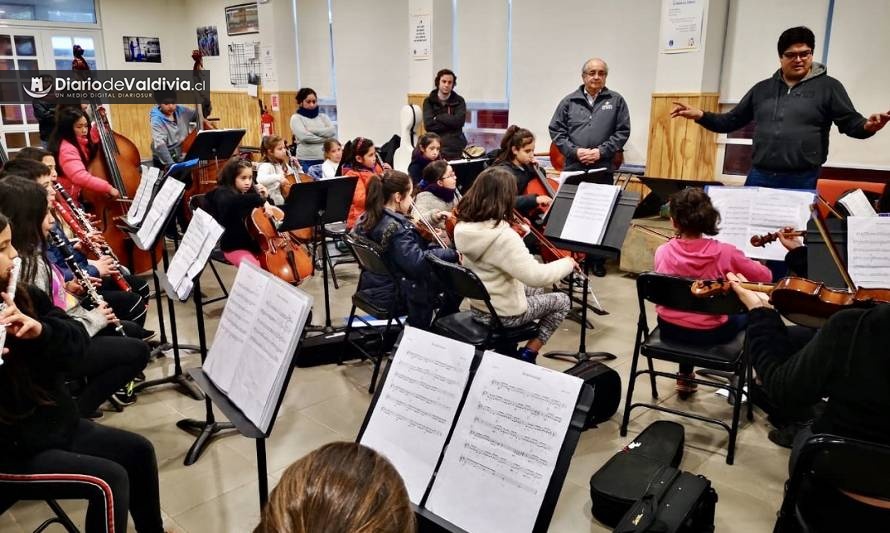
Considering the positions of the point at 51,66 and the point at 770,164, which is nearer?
the point at 770,164

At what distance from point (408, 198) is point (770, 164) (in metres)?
2.14

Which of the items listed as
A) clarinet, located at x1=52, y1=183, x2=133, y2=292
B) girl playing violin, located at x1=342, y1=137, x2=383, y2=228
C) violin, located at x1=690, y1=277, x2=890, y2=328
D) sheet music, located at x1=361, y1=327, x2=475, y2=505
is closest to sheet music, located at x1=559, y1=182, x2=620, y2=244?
violin, located at x1=690, y1=277, x2=890, y2=328

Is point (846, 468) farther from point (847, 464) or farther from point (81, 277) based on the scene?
point (81, 277)

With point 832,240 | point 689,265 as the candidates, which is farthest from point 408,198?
point 832,240

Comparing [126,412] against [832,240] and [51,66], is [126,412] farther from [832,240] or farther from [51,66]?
[51,66]

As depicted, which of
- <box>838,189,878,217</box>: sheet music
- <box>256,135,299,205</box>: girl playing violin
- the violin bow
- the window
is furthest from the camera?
the window

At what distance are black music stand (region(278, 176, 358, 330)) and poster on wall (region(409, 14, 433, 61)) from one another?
417 cm

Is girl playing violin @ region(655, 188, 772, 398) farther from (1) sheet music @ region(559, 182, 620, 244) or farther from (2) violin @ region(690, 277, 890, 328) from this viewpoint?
(2) violin @ region(690, 277, 890, 328)

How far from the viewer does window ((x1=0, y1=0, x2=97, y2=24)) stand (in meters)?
10.2

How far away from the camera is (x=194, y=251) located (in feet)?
8.80

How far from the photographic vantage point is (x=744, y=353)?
9.03 ft

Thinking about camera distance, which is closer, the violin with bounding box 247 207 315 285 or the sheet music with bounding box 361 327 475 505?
the sheet music with bounding box 361 327 475 505

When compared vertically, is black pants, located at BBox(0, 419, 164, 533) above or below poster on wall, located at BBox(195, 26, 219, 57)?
below

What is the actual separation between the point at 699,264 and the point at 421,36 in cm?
576
